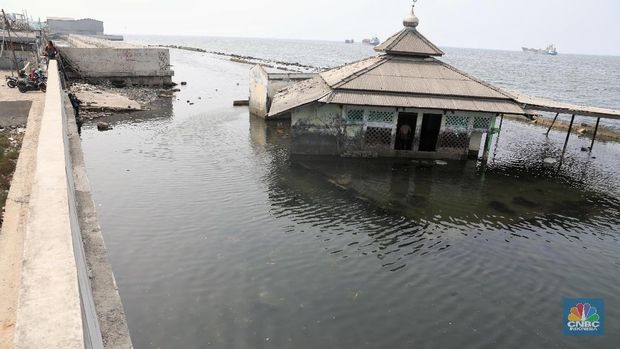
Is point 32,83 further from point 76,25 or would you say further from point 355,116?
point 76,25

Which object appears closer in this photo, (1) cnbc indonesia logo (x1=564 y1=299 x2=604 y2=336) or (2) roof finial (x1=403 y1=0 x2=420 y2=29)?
(1) cnbc indonesia logo (x1=564 y1=299 x2=604 y2=336)

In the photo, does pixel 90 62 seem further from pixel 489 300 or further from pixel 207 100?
pixel 489 300

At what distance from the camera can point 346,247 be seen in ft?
45.3

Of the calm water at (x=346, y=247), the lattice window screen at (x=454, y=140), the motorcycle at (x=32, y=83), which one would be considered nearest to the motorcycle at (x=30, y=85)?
the motorcycle at (x=32, y=83)

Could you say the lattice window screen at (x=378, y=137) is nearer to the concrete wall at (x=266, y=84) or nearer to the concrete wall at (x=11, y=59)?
the concrete wall at (x=266, y=84)

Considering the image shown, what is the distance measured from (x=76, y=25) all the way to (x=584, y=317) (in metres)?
192

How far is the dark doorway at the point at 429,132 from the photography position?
24.5 metres

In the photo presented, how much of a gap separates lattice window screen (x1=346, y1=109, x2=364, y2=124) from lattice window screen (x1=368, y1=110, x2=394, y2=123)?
1.45 ft

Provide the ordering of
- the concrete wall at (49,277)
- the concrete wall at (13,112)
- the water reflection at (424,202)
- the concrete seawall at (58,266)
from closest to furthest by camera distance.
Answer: the concrete wall at (49,277), the concrete seawall at (58,266), the water reflection at (424,202), the concrete wall at (13,112)

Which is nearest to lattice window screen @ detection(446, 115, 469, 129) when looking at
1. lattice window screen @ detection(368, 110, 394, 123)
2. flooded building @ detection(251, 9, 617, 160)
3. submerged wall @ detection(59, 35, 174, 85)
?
flooded building @ detection(251, 9, 617, 160)

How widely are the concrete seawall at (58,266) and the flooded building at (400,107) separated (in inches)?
492

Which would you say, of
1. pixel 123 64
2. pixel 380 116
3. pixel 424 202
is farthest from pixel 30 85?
pixel 424 202

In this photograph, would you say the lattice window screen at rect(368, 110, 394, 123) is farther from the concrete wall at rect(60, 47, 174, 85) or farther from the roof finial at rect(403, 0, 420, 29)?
the concrete wall at rect(60, 47, 174, 85)

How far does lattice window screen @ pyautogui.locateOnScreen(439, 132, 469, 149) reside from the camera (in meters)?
23.1
